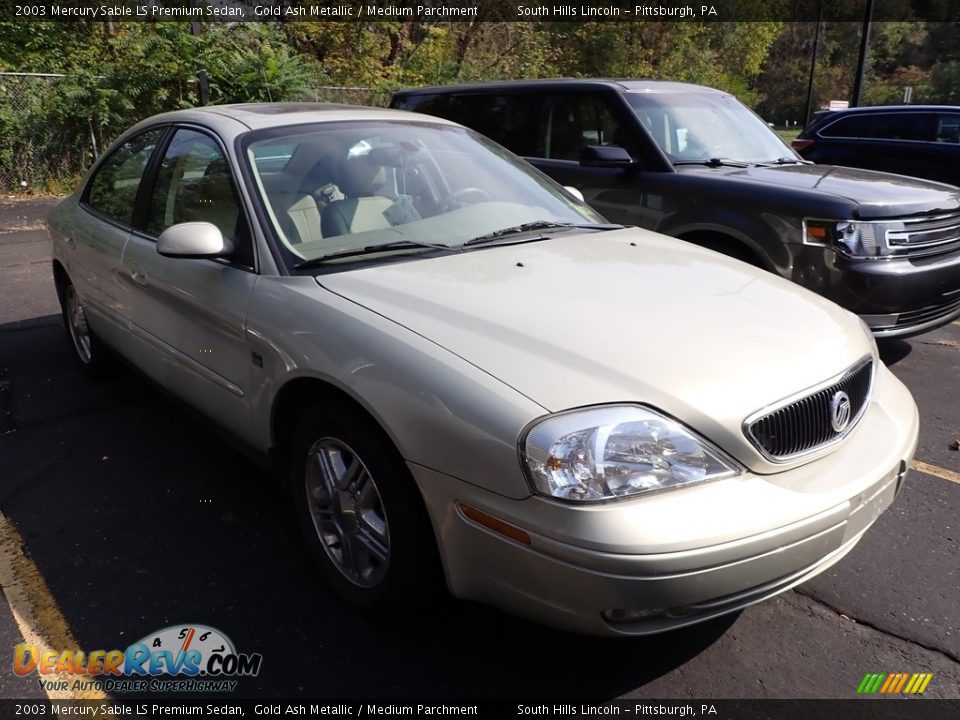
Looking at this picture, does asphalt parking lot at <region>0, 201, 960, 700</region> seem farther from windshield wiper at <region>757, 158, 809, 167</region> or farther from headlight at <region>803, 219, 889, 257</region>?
windshield wiper at <region>757, 158, 809, 167</region>

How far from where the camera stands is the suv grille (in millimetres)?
4484

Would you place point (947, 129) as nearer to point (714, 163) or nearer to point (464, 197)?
point (714, 163)

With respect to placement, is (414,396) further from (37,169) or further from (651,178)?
(37,169)

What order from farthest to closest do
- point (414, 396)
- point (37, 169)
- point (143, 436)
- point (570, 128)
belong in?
point (37, 169)
point (570, 128)
point (143, 436)
point (414, 396)

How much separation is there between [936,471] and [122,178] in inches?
168

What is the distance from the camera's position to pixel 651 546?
186 centimetres

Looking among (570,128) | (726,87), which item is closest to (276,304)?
(570,128)

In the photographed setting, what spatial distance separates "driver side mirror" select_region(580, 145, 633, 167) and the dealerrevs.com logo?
13.2ft

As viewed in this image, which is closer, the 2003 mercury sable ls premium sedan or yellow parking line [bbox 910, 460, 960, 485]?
the 2003 mercury sable ls premium sedan

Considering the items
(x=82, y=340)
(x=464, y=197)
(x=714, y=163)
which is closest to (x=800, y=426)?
(x=464, y=197)

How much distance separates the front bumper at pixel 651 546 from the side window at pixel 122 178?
2.59m

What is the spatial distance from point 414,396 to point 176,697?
3.82 ft

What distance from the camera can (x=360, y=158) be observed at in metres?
3.29

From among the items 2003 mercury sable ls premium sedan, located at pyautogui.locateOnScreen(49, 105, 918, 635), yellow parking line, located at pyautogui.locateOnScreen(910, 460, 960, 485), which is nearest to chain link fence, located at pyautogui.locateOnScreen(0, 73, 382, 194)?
2003 mercury sable ls premium sedan, located at pyautogui.locateOnScreen(49, 105, 918, 635)
